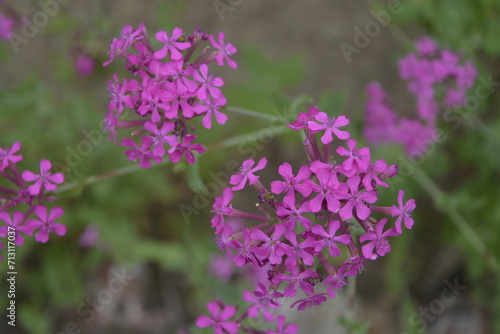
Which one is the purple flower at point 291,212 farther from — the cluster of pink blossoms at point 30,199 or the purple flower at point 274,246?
the cluster of pink blossoms at point 30,199

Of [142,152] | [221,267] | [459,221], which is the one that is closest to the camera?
[142,152]

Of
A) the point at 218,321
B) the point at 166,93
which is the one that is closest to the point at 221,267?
the point at 218,321

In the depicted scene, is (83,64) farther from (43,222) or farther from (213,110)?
(213,110)

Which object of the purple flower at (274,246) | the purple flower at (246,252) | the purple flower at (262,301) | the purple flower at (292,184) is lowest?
the purple flower at (262,301)

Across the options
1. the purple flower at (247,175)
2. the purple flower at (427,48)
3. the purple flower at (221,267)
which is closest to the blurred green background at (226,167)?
the purple flower at (221,267)

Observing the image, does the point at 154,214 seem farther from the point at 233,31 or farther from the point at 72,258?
the point at 233,31

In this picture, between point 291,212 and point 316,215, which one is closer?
point 291,212

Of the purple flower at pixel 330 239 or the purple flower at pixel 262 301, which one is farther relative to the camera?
the purple flower at pixel 262 301

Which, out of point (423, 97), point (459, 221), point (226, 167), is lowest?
point (226, 167)
